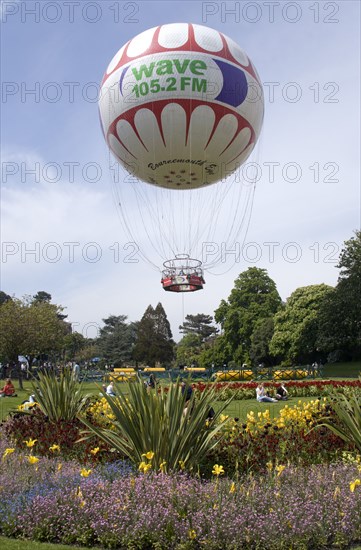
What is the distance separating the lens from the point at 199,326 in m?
119

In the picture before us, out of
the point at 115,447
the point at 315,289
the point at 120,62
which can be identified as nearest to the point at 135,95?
the point at 120,62

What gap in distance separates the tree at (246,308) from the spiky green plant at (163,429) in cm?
5888

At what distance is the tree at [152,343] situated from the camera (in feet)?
309

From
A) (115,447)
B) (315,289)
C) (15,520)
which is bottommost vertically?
(15,520)

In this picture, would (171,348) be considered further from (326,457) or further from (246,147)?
(326,457)

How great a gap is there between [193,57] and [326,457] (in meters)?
12.4

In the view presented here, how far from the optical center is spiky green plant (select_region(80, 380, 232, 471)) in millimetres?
7047

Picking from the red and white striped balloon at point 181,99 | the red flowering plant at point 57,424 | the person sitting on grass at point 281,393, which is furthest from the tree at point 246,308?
the red flowering plant at point 57,424

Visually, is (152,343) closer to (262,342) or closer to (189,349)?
(189,349)

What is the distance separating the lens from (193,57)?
15.8m

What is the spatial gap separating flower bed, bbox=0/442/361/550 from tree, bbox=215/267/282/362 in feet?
197

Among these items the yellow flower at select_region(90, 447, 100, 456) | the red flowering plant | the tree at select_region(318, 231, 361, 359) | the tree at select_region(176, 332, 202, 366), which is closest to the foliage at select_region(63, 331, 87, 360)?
the tree at select_region(176, 332, 202, 366)

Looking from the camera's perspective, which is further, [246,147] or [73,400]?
[246,147]

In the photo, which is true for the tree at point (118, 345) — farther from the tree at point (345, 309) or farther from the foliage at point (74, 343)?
the tree at point (345, 309)
